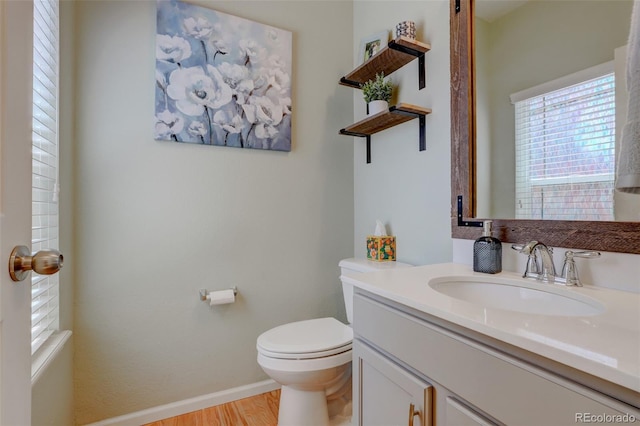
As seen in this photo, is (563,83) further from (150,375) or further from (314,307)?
(150,375)

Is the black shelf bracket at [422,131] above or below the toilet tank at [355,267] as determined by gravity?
above

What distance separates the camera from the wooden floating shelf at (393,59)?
1405 millimetres

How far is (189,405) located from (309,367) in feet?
2.63

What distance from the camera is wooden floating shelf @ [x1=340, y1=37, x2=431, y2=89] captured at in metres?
1.41

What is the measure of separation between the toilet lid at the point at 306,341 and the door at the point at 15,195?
2.82ft

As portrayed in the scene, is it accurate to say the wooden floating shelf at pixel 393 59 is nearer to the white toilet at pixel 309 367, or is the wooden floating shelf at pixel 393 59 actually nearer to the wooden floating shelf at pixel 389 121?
the wooden floating shelf at pixel 389 121

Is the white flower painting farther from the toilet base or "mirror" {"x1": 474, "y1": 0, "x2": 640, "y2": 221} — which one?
the toilet base

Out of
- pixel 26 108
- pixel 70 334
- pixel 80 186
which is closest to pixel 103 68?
pixel 80 186

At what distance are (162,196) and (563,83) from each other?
172 centimetres

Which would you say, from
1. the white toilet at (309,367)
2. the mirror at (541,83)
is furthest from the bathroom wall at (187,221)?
the mirror at (541,83)

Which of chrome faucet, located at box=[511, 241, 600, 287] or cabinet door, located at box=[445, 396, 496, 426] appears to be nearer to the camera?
cabinet door, located at box=[445, 396, 496, 426]

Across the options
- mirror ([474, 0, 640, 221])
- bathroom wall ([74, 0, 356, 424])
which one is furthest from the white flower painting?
mirror ([474, 0, 640, 221])

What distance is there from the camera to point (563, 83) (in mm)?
952

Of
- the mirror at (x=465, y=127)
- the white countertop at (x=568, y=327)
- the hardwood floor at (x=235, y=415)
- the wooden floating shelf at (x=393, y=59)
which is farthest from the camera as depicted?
the hardwood floor at (x=235, y=415)
